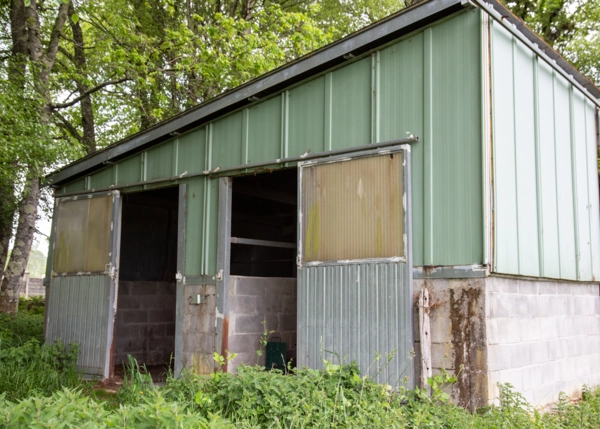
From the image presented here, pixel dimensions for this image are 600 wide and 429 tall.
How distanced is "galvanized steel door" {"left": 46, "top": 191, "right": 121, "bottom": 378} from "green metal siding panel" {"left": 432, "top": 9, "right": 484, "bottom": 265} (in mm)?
5131

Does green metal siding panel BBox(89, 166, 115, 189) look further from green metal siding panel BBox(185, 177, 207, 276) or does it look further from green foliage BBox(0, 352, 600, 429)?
green foliage BBox(0, 352, 600, 429)

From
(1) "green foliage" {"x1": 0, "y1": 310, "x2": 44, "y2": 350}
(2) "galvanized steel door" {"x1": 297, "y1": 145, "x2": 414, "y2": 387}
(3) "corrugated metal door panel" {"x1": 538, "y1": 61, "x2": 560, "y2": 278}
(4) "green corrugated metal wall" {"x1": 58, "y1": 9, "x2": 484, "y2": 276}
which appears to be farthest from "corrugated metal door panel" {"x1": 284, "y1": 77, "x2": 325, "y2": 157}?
(1) "green foliage" {"x1": 0, "y1": 310, "x2": 44, "y2": 350}

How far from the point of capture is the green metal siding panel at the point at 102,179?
377 inches

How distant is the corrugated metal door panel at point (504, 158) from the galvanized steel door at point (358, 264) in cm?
87

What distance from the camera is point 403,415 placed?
538cm

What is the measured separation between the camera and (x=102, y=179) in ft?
31.9

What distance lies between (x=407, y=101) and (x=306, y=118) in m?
1.34

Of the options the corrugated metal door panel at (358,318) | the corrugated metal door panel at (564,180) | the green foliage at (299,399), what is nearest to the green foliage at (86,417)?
the green foliage at (299,399)

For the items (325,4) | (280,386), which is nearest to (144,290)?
(280,386)

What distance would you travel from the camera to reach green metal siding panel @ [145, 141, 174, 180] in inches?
349

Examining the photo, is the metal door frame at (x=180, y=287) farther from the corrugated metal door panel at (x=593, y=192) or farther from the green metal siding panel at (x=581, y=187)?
the corrugated metal door panel at (x=593, y=192)

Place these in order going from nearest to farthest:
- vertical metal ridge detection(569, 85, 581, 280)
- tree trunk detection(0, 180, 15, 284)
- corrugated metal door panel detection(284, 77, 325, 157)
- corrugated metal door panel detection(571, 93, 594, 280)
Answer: corrugated metal door panel detection(284, 77, 325, 157)
vertical metal ridge detection(569, 85, 581, 280)
corrugated metal door panel detection(571, 93, 594, 280)
tree trunk detection(0, 180, 15, 284)

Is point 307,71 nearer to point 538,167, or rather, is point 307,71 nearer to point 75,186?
point 538,167

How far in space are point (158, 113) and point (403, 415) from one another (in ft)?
42.3
